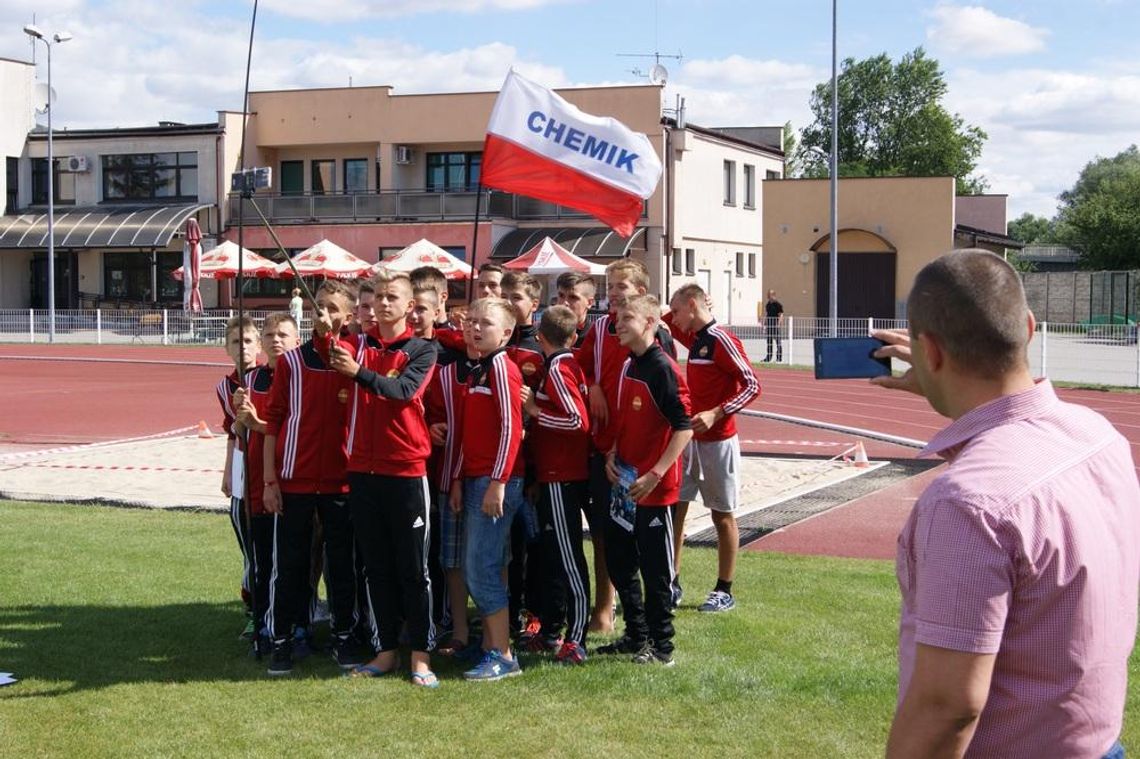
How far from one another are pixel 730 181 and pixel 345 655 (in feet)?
146

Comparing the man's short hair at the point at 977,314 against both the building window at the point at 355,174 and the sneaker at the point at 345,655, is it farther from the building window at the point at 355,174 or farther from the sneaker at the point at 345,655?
the building window at the point at 355,174

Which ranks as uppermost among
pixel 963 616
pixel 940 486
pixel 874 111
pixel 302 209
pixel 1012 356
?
pixel 874 111

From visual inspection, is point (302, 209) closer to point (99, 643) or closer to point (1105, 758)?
point (99, 643)

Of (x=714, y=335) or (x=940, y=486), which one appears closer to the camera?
(x=940, y=486)

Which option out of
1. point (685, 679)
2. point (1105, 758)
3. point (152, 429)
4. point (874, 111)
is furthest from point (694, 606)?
point (874, 111)

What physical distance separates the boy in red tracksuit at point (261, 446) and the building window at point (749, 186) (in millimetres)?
45108

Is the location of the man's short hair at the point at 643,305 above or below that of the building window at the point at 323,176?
below

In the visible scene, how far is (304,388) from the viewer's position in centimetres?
618

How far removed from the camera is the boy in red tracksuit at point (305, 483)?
619cm

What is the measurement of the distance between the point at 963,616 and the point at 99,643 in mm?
5520

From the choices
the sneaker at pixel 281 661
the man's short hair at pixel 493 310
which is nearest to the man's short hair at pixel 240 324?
the man's short hair at pixel 493 310

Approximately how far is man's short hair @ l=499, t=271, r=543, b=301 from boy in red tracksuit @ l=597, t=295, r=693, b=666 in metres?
0.76

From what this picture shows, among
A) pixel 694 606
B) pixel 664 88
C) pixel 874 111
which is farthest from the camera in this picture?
pixel 874 111

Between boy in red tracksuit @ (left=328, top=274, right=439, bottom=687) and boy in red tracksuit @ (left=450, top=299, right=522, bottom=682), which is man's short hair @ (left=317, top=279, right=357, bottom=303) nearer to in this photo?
boy in red tracksuit @ (left=328, top=274, right=439, bottom=687)
